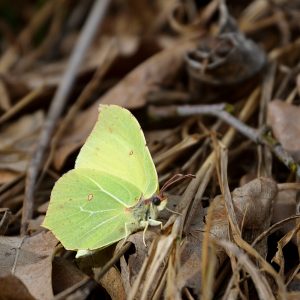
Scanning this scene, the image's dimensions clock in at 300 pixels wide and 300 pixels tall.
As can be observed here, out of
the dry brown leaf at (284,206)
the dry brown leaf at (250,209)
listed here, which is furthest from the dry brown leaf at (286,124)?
the dry brown leaf at (250,209)

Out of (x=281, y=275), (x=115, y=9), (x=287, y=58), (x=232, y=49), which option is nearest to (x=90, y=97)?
(x=232, y=49)

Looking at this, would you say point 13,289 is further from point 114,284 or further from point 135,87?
point 135,87

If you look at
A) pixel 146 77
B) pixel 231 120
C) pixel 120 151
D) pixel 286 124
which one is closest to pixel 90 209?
pixel 120 151

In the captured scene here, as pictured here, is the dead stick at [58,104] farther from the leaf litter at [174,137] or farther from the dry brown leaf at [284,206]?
the dry brown leaf at [284,206]

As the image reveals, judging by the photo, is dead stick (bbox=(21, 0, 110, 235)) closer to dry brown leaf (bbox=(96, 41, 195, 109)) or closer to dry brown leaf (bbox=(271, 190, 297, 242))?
dry brown leaf (bbox=(96, 41, 195, 109))

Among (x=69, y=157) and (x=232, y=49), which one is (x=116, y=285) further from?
(x=232, y=49)

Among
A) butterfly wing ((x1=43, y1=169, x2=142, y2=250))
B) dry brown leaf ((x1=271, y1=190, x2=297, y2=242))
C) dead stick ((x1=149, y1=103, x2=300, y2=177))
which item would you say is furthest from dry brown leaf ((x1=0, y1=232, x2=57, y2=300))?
dead stick ((x1=149, y1=103, x2=300, y2=177))
